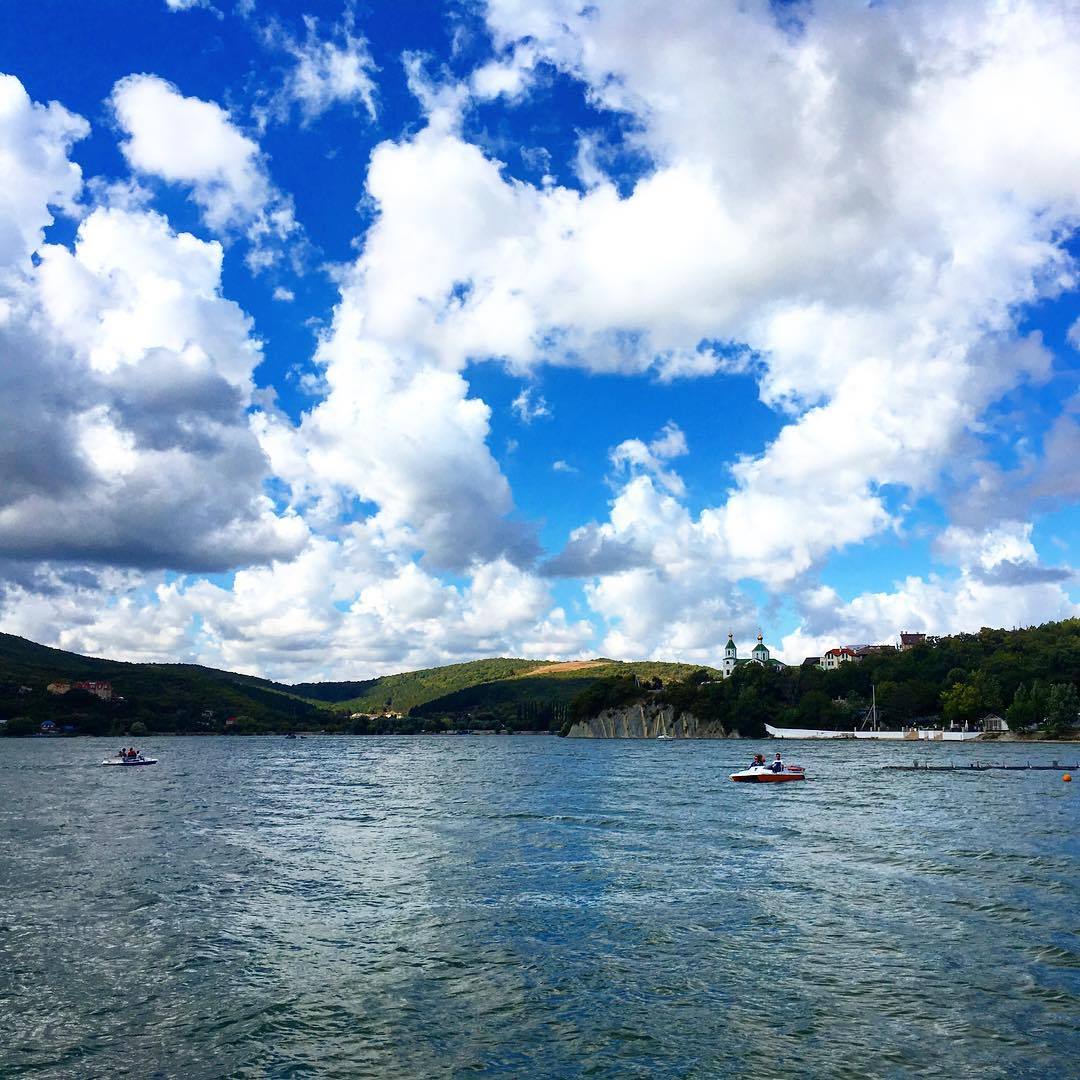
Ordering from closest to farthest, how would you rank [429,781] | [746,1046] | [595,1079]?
[595,1079] → [746,1046] → [429,781]

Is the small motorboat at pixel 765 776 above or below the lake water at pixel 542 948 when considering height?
below

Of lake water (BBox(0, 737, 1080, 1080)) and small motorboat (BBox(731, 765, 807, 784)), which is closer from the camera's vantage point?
lake water (BBox(0, 737, 1080, 1080))

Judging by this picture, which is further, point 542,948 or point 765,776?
point 765,776

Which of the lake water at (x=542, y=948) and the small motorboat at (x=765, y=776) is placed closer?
the lake water at (x=542, y=948)

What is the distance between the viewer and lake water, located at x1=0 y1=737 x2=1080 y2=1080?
853 inches

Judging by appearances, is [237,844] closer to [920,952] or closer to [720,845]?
[720,845]

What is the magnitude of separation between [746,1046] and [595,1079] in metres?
4.32

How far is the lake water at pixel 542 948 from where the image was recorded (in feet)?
71.1

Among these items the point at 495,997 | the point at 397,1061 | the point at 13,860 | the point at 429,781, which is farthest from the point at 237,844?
the point at 429,781

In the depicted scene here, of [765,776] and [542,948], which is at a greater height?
[542,948]

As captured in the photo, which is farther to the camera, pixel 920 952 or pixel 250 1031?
pixel 920 952

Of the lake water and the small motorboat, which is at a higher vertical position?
the lake water

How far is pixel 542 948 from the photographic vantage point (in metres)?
31.1

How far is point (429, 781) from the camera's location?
121 m
